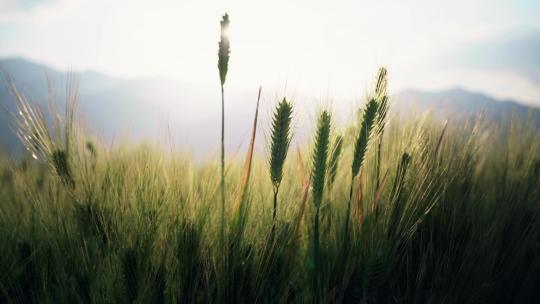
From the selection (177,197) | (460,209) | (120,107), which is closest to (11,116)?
(177,197)

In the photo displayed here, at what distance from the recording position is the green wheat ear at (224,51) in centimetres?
111

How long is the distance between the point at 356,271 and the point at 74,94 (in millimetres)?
954

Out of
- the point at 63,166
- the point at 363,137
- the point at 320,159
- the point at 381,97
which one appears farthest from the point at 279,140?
the point at 63,166

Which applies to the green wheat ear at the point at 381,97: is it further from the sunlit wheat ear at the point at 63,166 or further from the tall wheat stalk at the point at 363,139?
the sunlit wheat ear at the point at 63,166

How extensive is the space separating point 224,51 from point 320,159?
364 millimetres

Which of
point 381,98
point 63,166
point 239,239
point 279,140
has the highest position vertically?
point 381,98

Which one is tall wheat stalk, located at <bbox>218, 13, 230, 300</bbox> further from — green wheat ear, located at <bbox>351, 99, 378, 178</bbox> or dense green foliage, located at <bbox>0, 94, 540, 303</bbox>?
green wheat ear, located at <bbox>351, 99, 378, 178</bbox>

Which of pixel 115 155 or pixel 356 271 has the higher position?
pixel 115 155

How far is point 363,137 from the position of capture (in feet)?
3.88

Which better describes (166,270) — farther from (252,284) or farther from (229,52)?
(229,52)

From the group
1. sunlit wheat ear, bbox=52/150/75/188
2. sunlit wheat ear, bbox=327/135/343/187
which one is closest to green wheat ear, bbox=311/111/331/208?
sunlit wheat ear, bbox=327/135/343/187

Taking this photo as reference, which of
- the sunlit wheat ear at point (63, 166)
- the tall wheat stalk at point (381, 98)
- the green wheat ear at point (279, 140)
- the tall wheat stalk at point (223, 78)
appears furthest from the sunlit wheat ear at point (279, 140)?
the sunlit wheat ear at point (63, 166)

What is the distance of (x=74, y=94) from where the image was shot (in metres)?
1.29

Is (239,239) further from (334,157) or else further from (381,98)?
(381,98)
